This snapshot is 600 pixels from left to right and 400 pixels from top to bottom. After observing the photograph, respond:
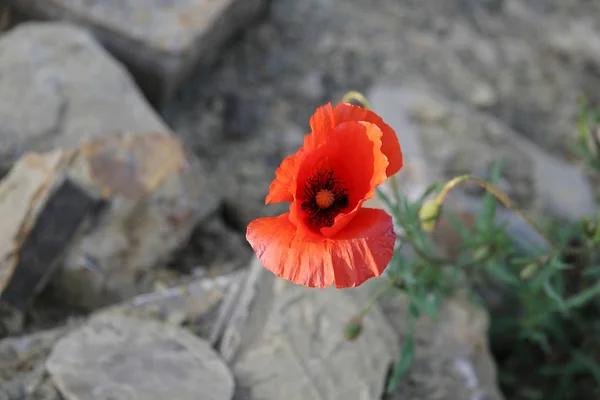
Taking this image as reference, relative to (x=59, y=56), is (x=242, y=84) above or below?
below

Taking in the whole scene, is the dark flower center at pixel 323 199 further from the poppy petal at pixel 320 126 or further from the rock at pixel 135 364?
the rock at pixel 135 364

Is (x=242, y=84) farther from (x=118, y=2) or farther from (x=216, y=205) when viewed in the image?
(x=216, y=205)

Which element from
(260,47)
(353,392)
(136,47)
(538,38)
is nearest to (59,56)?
(136,47)

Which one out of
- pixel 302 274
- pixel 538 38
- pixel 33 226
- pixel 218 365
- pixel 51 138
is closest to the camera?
pixel 302 274

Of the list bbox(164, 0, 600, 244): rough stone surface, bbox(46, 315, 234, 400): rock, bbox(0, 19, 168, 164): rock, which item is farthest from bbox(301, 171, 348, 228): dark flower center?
bbox(164, 0, 600, 244): rough stone surface

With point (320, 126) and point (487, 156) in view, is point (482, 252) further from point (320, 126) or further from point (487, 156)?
point (487, 156)

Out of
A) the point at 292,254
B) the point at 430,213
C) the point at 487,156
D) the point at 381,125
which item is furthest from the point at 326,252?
the point at 487,156

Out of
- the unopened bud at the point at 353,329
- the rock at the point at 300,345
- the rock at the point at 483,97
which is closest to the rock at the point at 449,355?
the rock at the point at 300,345
